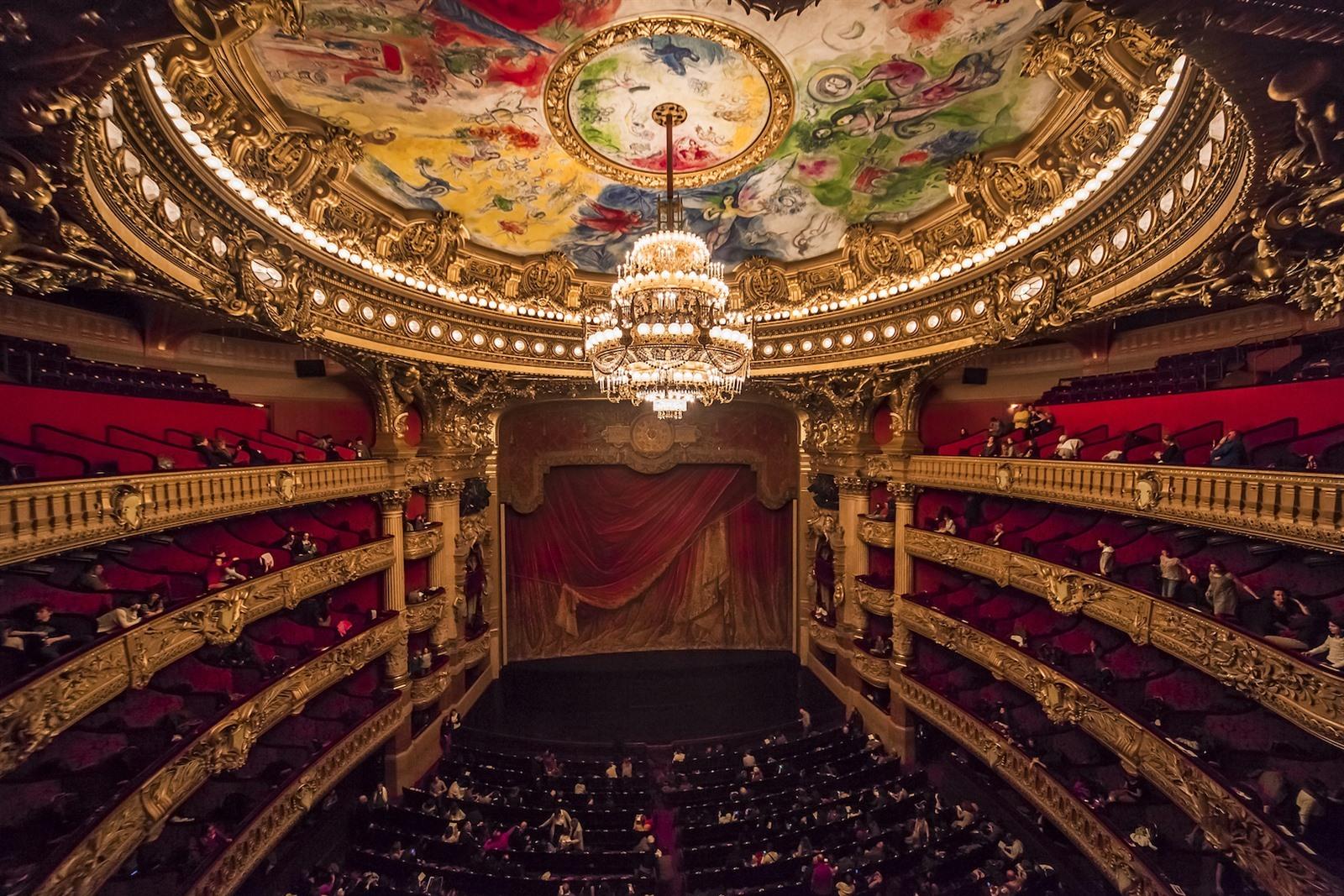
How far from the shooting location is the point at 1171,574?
21.8 feet

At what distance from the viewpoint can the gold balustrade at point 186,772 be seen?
482cm

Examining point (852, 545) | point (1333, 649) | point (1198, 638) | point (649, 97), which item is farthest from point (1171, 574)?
point (649, 97)

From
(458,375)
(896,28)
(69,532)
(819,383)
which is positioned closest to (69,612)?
(69,532)

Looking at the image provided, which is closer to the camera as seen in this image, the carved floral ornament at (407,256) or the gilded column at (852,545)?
the carved floral ornament at (407,256)

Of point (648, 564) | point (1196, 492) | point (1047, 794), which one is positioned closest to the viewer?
point (1196, 492)

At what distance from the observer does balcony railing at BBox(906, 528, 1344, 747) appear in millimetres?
4698

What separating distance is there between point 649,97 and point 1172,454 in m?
7.75

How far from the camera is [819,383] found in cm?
1295

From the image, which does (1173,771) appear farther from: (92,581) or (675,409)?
(92,581)

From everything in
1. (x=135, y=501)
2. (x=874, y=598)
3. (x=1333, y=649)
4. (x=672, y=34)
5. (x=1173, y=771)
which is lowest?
(x=1173, y=771)

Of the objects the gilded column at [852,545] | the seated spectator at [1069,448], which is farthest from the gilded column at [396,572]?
the seated spectator at [1069,448]

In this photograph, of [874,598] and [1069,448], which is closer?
[1069,448]

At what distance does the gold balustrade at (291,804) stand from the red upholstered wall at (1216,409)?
1330 centimetres

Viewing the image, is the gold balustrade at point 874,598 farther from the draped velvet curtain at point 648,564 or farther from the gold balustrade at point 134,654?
the gold balustrade at point 134,654
